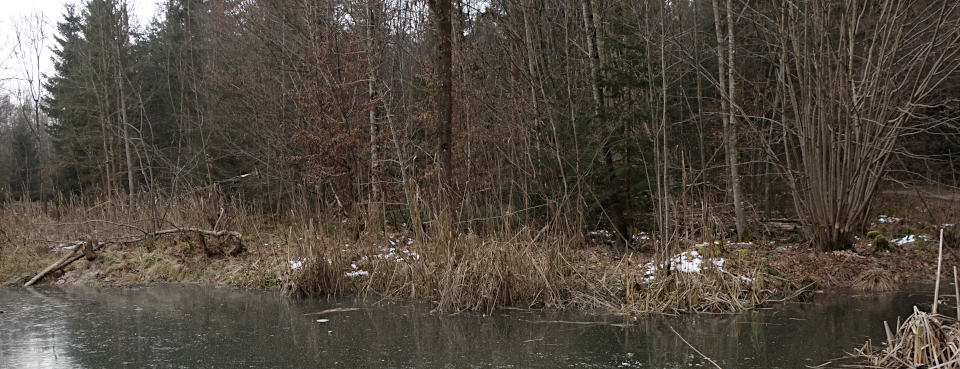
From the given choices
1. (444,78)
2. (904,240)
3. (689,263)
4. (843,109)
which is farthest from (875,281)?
(444,78)

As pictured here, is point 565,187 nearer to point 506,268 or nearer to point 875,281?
point 506,268

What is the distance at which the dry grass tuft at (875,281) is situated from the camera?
7.22 m

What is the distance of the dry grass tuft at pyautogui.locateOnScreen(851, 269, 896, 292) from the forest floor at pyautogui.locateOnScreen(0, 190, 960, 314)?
1 centimetres

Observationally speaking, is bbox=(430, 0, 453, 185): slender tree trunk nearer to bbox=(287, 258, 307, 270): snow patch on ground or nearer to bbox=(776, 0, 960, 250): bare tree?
bbox=(287, 258, 307, 270): snow patch on ground

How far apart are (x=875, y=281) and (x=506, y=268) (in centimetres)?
428

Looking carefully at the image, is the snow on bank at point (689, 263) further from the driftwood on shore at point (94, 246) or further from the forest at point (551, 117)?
the driftwood on shore at point (94, 246)

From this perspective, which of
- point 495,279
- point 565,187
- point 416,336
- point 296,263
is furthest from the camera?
point 565,187

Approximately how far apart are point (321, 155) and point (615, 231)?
659 cm

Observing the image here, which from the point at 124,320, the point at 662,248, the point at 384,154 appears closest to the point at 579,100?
the point at 662,248

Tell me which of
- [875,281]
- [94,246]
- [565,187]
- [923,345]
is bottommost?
[875,281]

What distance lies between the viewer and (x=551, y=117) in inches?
356

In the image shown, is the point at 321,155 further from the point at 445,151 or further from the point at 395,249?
the point at 395,249

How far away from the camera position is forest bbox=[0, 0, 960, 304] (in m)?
8.44

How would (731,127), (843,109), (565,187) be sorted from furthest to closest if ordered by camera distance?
(731,127)
(843,109)
(565,187)
